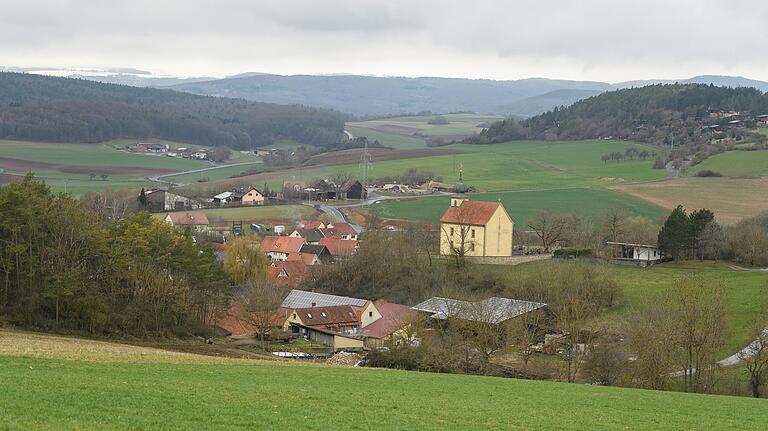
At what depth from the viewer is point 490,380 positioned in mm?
29406

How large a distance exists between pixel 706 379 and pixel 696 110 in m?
134

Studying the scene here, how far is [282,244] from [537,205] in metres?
28.1

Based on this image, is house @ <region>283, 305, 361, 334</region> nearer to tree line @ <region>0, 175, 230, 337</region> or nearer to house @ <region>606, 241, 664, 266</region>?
tree line @ <region>0, 175, 230, 337</region>

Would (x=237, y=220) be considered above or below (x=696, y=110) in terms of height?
below

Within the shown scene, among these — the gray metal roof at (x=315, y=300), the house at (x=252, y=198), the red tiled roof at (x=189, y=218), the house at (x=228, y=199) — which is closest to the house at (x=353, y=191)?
the house at (x=252, y=198)

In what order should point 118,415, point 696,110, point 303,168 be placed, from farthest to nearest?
point 696,110 < point 303,168 < point 118,415

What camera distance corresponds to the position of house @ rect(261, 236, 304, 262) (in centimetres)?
7625

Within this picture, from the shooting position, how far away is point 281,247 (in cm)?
7750

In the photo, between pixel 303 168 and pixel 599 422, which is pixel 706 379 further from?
pixel 303 168

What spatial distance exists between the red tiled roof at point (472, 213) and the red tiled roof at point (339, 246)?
8280 mm

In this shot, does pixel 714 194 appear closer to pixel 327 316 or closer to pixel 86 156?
pixel 327 316

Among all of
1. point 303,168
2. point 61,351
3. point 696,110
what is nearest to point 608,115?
point 696,110

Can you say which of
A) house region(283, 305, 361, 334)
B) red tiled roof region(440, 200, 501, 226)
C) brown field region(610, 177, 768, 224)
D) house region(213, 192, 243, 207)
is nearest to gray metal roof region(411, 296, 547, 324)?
house region(283, 305, 361, 334)

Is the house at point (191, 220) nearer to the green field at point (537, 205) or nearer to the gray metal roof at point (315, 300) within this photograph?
the green field at point (537, 205)
